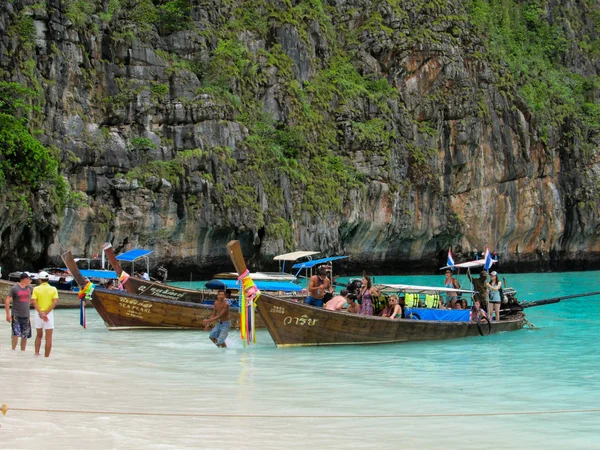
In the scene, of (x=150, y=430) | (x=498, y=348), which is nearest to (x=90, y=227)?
(x=498, y=348)

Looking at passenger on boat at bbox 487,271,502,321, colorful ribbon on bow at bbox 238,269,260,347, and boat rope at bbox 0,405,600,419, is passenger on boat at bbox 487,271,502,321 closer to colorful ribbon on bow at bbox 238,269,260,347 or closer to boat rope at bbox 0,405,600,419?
colorful ribbon on bow at bbox 238,269,260,347

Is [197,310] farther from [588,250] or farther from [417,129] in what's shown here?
[588,250]

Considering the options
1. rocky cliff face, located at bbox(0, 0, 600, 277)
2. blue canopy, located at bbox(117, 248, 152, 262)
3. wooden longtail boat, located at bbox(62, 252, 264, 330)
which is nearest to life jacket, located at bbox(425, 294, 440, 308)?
wooden longtail boat, located at bbox(62, 252, 264, 330)

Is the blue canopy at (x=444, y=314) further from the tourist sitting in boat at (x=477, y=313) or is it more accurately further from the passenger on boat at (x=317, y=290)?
the passenger on boat at (x=317, y=290)

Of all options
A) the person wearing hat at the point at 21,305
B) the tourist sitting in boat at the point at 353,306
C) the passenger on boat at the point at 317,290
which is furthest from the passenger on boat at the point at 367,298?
the person wearing hat at the point at 21,305

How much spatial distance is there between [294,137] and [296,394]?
45.8 m

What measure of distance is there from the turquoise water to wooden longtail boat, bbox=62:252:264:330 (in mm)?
774

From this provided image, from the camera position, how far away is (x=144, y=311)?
22.2m

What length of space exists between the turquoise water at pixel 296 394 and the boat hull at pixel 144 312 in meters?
0.77

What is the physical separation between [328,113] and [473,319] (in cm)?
4193

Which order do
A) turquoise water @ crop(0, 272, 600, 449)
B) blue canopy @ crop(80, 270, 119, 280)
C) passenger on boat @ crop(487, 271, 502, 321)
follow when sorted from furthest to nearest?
blue canopy @ crop(80, 270, 119, 280), passenger on boat @ crop(487, 271, 502, 321), turquoise water @ crop(0, 272, 600, 449)

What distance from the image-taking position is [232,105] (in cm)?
5381

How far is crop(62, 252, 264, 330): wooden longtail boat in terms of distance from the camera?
72.2ft

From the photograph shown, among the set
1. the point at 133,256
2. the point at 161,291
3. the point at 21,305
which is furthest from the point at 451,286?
the point at 133,256
